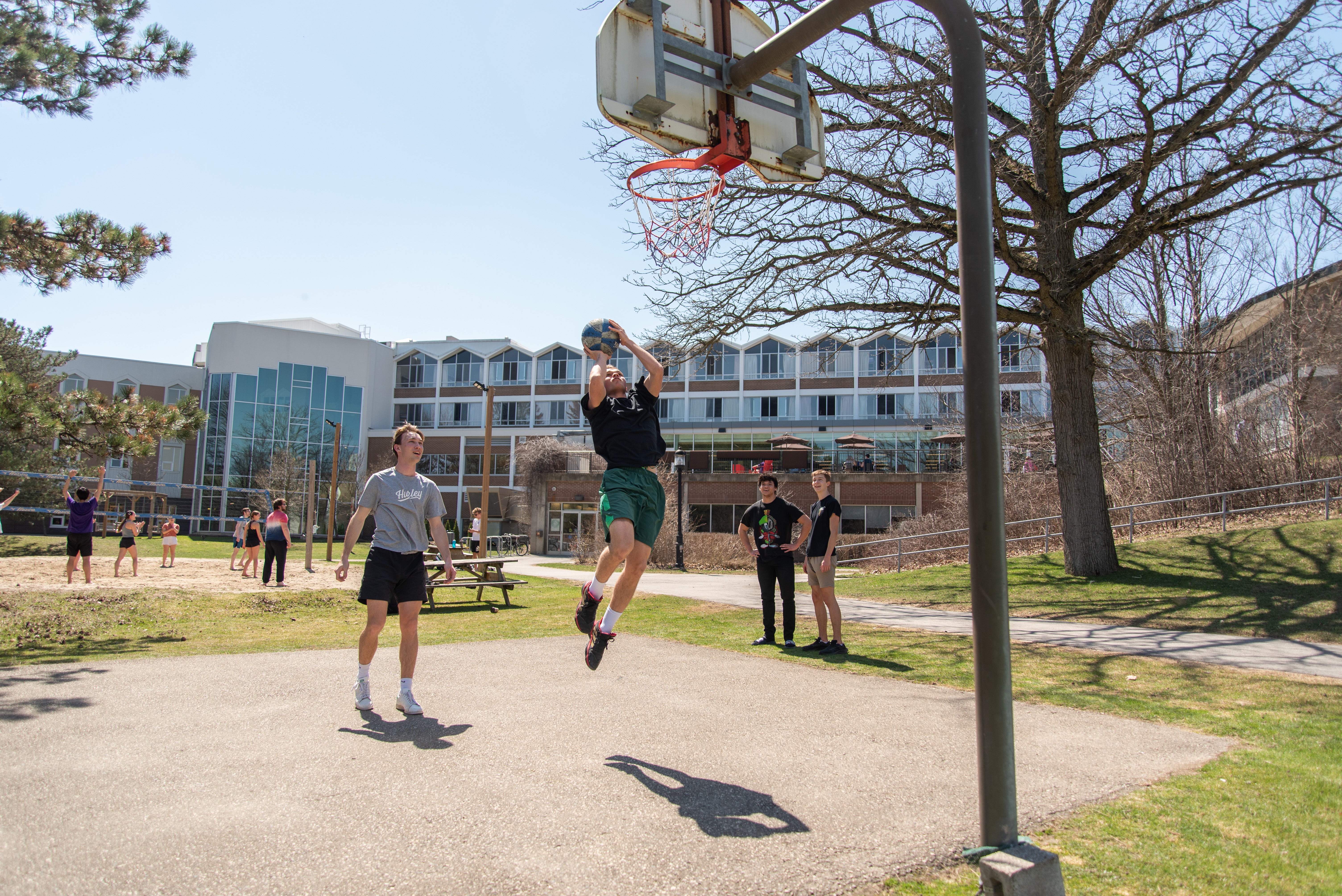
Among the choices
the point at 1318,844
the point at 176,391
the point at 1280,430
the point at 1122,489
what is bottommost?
the point at 1318,844

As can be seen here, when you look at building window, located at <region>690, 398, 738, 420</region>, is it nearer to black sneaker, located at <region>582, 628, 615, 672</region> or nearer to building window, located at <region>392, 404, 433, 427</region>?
building window, located at <region>392, 404, 433, 427</region>

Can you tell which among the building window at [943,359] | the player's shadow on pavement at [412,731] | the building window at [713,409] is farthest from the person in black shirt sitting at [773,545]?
the building window at [713,409]

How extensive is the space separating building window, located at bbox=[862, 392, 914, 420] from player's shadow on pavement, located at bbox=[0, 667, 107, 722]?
48.7 metres

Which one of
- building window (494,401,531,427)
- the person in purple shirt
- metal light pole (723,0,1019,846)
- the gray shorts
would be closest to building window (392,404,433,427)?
building window (494,401,531,427)

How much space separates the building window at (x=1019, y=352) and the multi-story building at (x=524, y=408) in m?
0.39

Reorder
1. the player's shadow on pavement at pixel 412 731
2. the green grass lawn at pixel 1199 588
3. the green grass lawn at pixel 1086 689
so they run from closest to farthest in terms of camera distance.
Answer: the green grass lawn at pixel 1086 689, the player's shadow on pavement at pixel 412 731, the green grass lawn at pixel 1199 588

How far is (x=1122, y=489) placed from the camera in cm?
2367

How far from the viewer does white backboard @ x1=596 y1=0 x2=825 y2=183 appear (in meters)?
5.26

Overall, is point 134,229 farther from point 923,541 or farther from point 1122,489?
point 1122,489

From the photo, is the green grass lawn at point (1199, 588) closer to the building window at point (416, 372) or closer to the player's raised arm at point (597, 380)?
the player's raised arm at point (597, 380)

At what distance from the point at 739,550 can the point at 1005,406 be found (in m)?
16.1

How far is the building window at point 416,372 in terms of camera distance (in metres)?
63.7

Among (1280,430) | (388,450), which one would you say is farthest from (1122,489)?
(388,450)

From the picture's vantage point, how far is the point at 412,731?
4.98 meters
